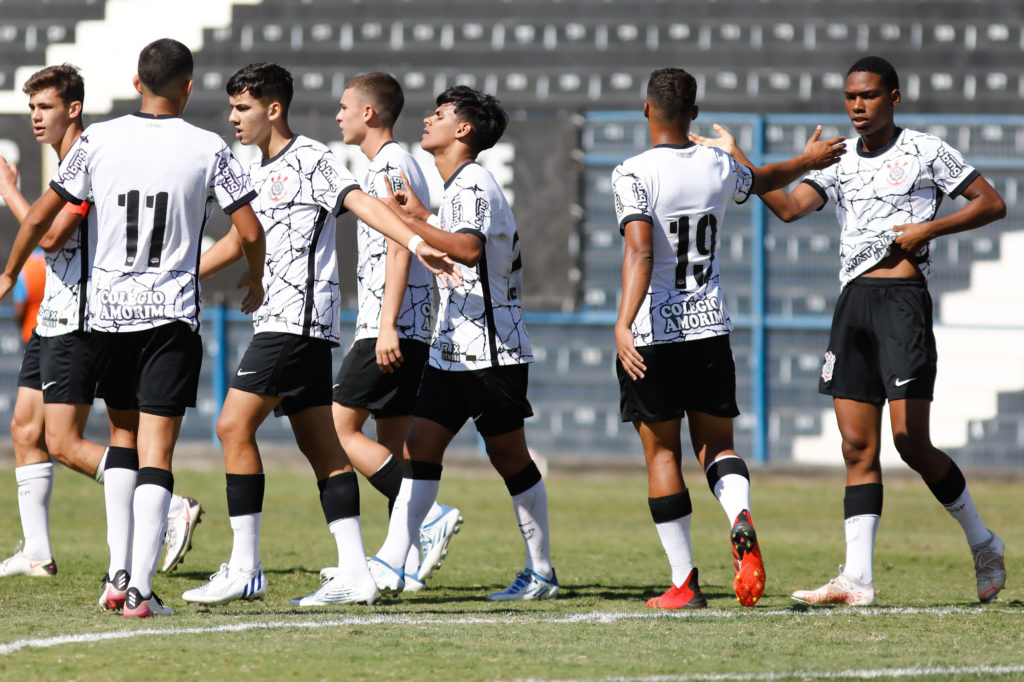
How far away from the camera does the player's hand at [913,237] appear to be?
18.0ft

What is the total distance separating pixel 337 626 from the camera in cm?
484

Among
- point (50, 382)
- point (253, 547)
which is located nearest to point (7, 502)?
point (50, 382)

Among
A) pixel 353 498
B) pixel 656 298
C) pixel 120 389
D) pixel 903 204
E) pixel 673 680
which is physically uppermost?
pixel 903 204

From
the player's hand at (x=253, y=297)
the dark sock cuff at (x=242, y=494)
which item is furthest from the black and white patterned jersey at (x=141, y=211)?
the dark sock cuff at (x=242, y=494)

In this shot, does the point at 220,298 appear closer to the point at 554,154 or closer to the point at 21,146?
the point at 21,146

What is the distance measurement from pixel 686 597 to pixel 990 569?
1314 mm

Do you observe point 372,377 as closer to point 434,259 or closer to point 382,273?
point 382,273

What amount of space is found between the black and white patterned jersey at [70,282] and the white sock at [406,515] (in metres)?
1.64

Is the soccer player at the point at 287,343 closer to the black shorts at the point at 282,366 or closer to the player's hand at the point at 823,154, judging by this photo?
the black shorts at the point at 282,366

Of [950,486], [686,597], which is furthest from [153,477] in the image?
[950,486]

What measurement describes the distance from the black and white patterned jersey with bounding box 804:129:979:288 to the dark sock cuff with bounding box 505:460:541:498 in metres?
1.58

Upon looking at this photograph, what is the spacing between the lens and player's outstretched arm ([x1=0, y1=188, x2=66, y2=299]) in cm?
511

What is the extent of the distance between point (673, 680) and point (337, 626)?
55.5 inches

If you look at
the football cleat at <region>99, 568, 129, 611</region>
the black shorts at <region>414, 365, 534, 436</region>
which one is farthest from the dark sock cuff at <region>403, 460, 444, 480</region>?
the football cleat at <region>99, 568, 129, 611</region>
